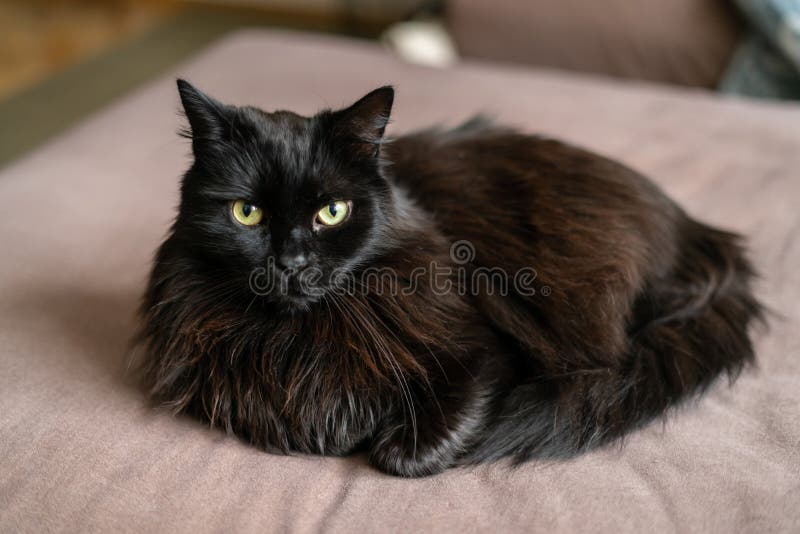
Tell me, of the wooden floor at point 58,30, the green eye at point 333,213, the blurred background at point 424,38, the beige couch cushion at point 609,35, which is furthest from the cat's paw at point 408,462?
the wooden floor at point 58,30

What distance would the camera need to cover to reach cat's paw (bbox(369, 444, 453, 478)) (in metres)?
1.29

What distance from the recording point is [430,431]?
1315mm

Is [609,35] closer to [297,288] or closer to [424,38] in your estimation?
[424,38]

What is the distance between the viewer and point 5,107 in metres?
4.21

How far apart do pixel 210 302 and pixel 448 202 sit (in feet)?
1.73

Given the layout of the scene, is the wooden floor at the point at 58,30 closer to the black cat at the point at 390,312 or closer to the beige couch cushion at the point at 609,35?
the beige couch cushion at the point at 609,35

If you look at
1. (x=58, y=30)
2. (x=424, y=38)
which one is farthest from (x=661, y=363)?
(x=58, y=30)

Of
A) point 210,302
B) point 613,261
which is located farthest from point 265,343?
point 613,261

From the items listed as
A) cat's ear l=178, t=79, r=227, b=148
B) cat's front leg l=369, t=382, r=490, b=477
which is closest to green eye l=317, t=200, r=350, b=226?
cat's ear l=178, t=79, r=227, b=148

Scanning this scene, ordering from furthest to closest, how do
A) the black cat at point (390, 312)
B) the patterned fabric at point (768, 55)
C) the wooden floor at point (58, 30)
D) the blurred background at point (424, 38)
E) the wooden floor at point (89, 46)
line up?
the wooden floor at point (58, 30) → the wooden floor at point (89, 46) → the blurred background at point (424, 38) → the patterned fabric at point (768, 55) → the black cat at point (390, 312)

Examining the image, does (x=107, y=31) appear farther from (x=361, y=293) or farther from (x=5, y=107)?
(x=361, y=293)

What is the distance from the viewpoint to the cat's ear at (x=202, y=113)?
50.1 inches

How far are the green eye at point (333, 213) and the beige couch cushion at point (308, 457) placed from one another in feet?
1.36

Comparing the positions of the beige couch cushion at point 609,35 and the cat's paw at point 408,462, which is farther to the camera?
the beige couch cushion at point 609,35
